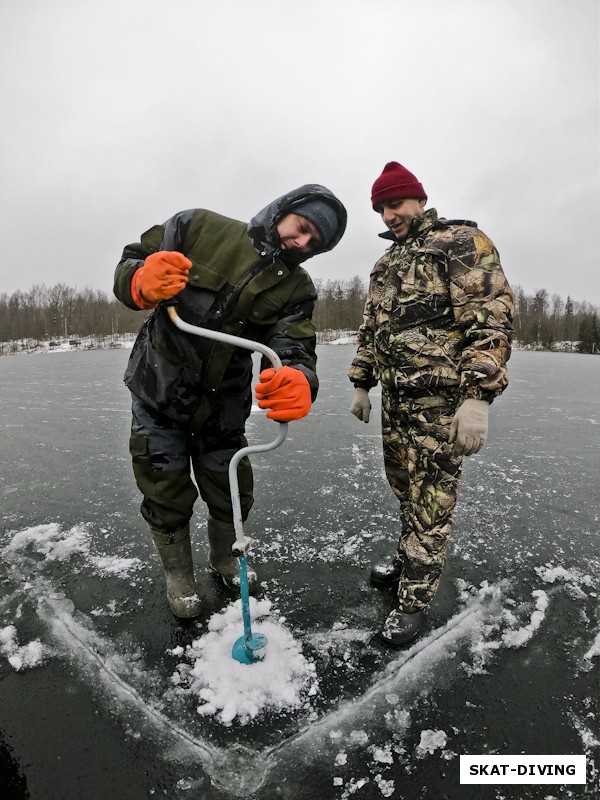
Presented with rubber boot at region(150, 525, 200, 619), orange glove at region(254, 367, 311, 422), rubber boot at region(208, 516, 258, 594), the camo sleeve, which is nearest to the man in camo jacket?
the camo sleeve

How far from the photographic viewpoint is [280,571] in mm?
2660

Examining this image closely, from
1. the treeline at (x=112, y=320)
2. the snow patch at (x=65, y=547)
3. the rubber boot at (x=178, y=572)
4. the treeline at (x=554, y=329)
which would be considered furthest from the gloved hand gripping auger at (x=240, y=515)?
the treeline at (x=112, y=320)

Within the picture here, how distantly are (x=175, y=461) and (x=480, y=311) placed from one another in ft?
5.03

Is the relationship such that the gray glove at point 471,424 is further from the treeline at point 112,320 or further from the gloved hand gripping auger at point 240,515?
the treeline at point 112,320

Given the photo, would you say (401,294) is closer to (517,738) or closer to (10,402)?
(517,738)

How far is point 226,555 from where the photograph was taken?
8.39 feet

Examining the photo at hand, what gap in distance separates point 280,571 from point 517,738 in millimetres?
1382

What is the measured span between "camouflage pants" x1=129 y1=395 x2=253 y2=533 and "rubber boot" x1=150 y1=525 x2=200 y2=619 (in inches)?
2.2

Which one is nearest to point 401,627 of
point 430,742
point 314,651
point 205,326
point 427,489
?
point 314,651

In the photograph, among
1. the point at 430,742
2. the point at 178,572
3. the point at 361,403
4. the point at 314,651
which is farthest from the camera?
the point at 361,403

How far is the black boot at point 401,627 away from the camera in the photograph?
2.07m

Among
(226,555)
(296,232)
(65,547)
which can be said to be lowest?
(65,547)

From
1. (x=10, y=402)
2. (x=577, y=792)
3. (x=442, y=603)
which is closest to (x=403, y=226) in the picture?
(x=442, y=603)

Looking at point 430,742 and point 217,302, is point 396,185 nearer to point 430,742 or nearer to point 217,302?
point 217,302
